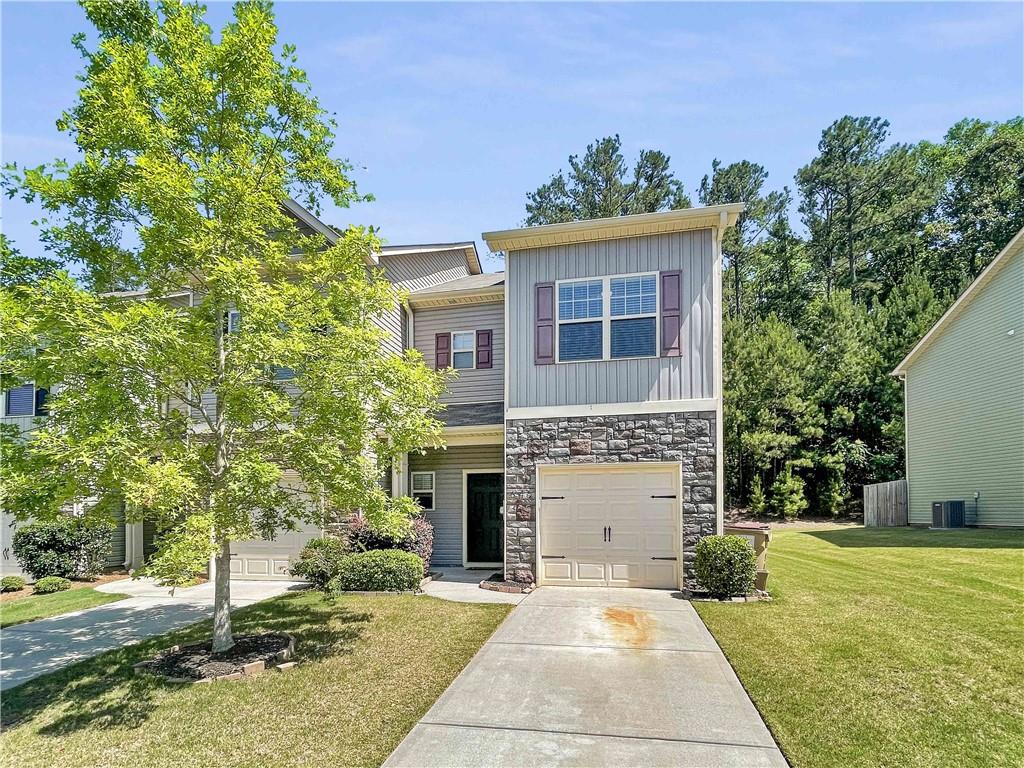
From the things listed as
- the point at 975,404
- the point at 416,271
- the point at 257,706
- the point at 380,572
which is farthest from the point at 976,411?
the point at 257,706

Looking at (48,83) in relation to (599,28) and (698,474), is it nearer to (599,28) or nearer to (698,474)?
(599,28)

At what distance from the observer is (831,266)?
33344 millimetres

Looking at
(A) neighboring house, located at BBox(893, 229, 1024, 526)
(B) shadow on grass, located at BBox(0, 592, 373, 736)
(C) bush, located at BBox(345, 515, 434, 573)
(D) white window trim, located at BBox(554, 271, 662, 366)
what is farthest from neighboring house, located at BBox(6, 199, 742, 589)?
(A) neighboring house, located at BBox(893, 229, 1024, 526)

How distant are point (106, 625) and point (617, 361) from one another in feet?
30.3

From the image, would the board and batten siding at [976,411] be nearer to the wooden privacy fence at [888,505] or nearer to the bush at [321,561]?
the wooden privacy fence at [888,505]

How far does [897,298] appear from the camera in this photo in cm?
2630

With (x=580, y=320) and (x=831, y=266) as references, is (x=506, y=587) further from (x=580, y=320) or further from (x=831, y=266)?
(x=831, y=266)

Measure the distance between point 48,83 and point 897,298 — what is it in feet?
99.3

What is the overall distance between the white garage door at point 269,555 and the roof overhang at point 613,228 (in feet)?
23.6

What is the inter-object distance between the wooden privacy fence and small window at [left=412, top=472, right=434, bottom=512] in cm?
1648

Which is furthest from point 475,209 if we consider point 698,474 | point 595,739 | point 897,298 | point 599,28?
point 897,298

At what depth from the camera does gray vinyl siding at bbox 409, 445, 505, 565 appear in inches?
521

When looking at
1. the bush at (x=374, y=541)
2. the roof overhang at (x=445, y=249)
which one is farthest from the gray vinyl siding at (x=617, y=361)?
the roof overhang at (x=445, y=249)

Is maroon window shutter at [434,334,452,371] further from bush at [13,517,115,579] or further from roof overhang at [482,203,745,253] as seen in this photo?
bush at [13,517,115,579]
